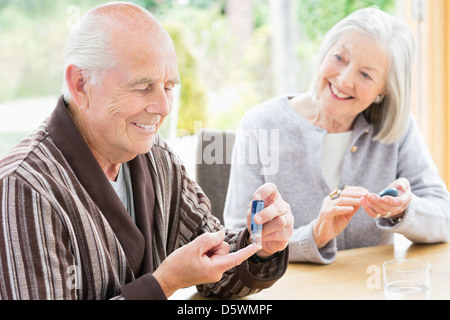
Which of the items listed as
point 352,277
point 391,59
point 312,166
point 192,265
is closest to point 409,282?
point 352,277

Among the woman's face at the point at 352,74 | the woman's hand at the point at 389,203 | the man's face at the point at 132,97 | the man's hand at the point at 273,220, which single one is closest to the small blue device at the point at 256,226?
the man's hand at the point at 273,220

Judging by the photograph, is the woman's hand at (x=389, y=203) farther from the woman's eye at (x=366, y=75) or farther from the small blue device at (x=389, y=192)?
the woman's eye at (x=366, y=75)

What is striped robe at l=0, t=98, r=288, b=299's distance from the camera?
1.09m

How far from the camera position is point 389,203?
1728 millimetres

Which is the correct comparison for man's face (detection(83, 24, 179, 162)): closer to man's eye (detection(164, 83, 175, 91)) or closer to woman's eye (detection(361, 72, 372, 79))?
man's eye (detection(164, 83, 175, 91))

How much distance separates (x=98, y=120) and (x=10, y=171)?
0.76ft

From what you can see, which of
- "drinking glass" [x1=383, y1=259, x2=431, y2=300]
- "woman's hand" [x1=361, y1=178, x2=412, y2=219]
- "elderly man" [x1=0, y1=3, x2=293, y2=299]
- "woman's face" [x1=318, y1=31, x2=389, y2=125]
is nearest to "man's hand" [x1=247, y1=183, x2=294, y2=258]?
"elderly man" [x1=0, y1=3, x2=293, y2=299]

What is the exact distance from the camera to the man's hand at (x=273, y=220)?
1.37m

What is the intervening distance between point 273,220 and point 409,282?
0.36 meters

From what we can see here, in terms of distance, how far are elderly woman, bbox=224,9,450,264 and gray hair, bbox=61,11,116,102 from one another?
2.65 feet
